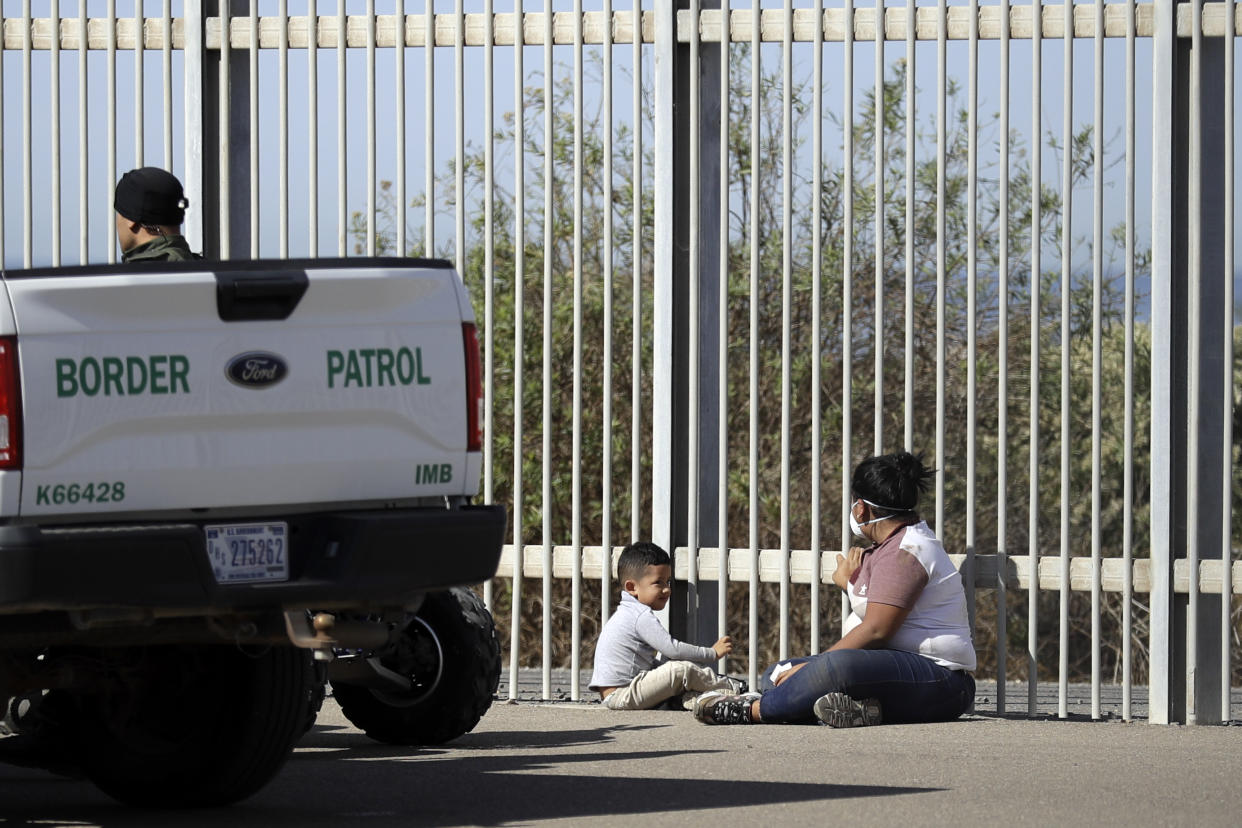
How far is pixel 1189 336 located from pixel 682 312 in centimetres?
228

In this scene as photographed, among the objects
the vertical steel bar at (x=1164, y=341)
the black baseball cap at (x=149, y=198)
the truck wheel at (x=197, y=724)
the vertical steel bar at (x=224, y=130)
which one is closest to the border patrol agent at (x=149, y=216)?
the black baseball cap at (x=149, y=198)

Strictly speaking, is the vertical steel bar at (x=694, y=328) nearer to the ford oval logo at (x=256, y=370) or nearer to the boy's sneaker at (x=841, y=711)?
the boy's sneaker at (x=841, y=711)

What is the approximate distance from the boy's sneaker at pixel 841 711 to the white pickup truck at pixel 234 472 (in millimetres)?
2744

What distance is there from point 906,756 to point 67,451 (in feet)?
11.7

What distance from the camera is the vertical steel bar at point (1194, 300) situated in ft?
30.0

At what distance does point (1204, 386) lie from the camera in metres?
9.25

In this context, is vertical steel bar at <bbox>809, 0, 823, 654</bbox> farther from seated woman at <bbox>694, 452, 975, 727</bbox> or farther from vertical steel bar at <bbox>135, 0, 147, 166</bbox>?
vertical steel bar at <bbox>135, 0, 147, 166</bbox>

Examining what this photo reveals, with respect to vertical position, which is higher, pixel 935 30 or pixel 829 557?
pixel 935 30

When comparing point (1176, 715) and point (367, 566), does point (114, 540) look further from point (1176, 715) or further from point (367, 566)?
point (1176, 715)

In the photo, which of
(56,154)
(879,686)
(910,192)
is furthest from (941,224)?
(56,154)

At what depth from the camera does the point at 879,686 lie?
8.63 m

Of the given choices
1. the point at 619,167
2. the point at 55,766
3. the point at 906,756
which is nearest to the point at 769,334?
the point at 619,167

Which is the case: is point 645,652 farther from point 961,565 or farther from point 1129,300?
point 1129,300

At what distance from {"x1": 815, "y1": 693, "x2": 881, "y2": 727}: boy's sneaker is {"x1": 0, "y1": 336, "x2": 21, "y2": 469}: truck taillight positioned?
4.16 meters
